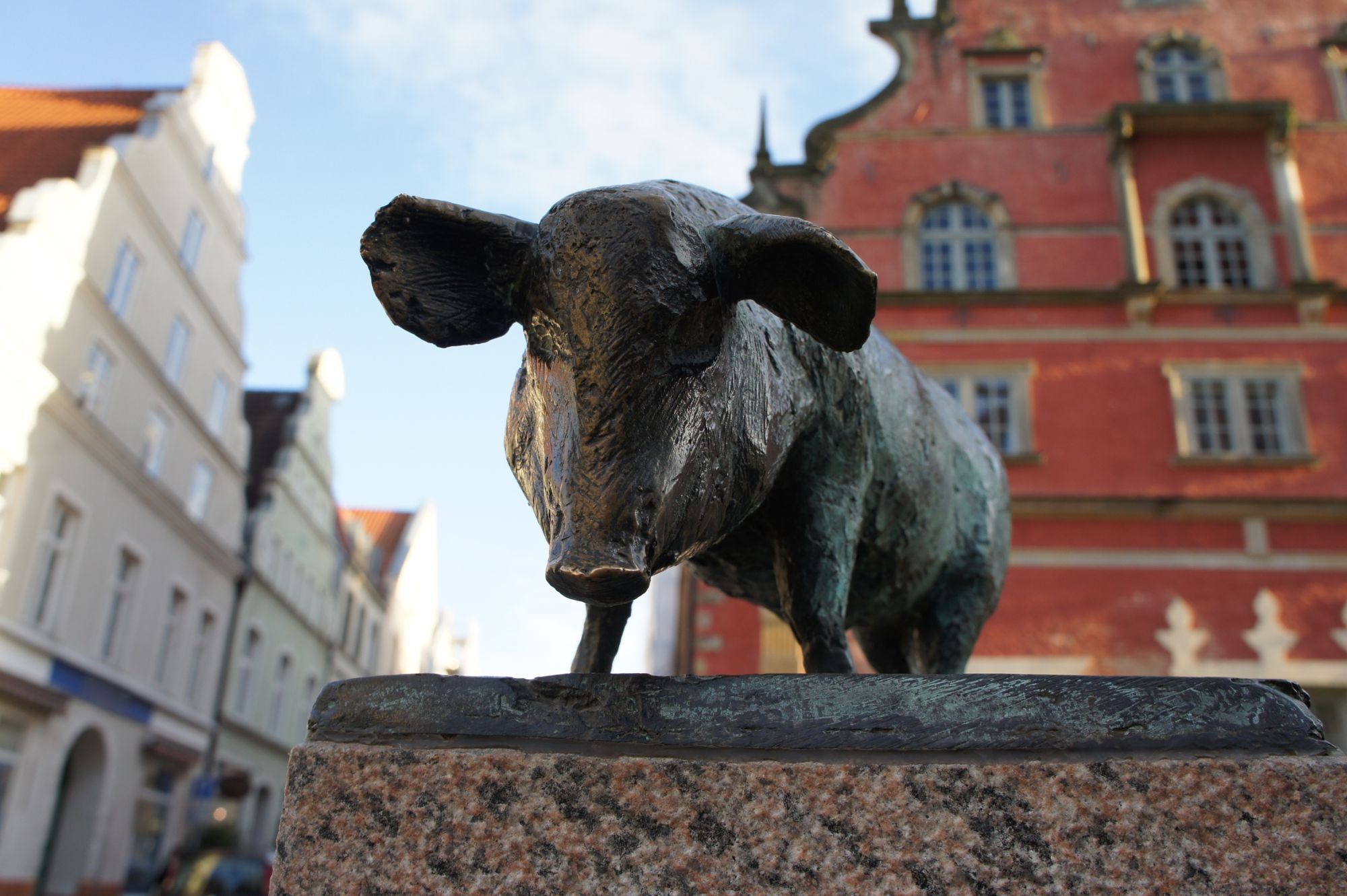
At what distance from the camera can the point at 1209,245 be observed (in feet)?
56.5

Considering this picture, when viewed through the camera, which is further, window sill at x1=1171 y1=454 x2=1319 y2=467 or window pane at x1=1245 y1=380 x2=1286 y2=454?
window pane at x1=1245 y1=380 x2=1286 y2=454

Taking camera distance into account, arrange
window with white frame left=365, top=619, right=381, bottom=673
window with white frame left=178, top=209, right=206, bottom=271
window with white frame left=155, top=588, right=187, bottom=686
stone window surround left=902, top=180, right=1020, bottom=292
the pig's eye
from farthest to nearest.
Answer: window with white frame left=365, top=619, right=381, bottom=673, window with white frame left=178, top=209, right=206, bottom=271, window with white frame left=155, top=588, right=187, bottom=686, stone window surround left=902, top=180, right=1020, bottom=292, the pig's eye

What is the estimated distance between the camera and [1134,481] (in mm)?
15523

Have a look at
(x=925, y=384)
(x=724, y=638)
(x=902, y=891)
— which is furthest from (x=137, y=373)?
(x=902, y=891)

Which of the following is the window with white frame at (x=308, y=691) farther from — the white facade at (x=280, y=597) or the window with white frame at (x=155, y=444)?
the window with white frame at (x=155, y=444)

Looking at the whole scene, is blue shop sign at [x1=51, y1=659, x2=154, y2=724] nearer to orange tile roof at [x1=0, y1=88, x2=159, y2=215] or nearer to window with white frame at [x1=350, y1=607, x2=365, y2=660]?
orange tile roof at [x1=0, y1=88, x2=159, y2=215]

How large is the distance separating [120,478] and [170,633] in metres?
4.12

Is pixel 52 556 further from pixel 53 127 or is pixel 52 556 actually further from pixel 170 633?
pixel 53 127

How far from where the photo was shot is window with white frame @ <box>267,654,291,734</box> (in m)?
26.8

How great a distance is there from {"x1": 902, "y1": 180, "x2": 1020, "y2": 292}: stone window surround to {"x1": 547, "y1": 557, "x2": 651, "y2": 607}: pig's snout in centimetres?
1612

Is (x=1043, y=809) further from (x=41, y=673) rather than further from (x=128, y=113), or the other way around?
(x=128, y=113)

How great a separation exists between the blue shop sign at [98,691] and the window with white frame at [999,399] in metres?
12.9

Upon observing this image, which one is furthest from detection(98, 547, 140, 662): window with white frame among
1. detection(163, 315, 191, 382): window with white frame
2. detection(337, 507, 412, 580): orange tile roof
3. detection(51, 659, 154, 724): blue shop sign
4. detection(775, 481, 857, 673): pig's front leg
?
detection(337, 507, 412, 580): orange tile roof

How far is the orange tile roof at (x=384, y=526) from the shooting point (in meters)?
43.6
